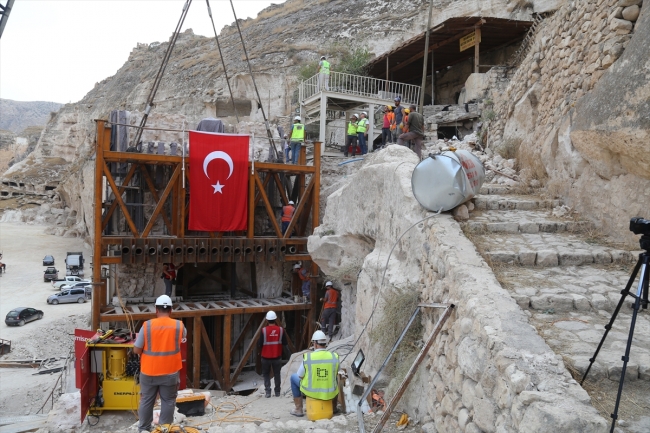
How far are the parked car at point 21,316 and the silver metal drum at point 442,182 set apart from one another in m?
18.3

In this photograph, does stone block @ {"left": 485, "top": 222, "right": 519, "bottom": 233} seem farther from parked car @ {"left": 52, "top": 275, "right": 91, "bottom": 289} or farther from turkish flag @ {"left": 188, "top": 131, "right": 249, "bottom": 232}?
parked car @ {"left": 52, "top": 275, "right": 91, "bottom": 289}

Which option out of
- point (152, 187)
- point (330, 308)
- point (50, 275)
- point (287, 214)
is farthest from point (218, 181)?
point (50, 275)

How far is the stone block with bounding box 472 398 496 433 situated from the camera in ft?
10.1

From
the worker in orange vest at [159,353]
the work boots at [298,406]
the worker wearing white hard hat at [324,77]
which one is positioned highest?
the worker wearing white hard hat at [324,77]

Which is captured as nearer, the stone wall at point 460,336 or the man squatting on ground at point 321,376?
the stone wall at point 460,336

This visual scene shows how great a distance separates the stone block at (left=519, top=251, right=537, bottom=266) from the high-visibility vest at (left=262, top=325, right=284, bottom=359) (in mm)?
4331

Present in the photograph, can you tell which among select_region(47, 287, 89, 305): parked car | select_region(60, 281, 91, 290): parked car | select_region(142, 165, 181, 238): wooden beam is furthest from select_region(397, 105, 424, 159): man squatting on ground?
→ select_region(60, 281, 91, 290): parked car

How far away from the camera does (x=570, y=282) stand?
445 cm

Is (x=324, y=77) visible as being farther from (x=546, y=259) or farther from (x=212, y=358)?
(x=546, y=259)

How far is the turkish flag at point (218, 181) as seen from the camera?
11.5m

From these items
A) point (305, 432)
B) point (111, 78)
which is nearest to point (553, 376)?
point (305, 432)

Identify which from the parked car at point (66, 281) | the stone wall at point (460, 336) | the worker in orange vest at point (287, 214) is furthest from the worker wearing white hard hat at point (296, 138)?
the parked car at point (66, 281)

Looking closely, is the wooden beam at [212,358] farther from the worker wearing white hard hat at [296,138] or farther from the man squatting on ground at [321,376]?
the man squatting on ground at [321,376]

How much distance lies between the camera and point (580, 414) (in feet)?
8.29
